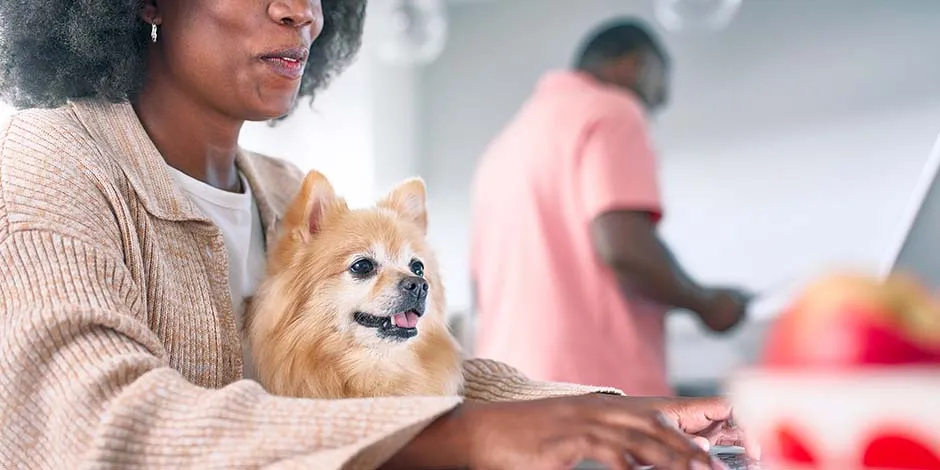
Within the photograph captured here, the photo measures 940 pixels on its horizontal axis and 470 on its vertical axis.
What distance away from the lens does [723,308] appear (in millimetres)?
2389

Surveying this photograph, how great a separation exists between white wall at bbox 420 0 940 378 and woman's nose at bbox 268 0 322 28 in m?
3.25

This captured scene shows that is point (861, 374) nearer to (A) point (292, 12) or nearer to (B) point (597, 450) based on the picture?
(B) point (597, 450)

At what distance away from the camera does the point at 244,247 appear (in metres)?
1.17

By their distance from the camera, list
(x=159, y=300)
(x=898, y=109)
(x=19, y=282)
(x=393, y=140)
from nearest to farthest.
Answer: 1. (x=19, y=282)
2. (x=159, y=300)
3. (x=898, y=109)
4. (x=393, y=140)

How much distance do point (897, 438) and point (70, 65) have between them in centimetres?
99

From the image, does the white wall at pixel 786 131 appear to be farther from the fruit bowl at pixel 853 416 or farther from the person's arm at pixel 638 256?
the fruit bowl at pixel 853 416

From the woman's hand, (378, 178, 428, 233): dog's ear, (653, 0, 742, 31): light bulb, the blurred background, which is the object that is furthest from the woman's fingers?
the blurred background

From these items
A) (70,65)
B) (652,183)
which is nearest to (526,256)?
(652,183)

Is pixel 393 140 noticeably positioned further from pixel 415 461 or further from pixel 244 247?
pixel 415 461

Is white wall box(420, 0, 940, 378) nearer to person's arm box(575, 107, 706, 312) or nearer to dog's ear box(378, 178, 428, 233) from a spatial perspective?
person's arm box(575, 107, 706, 312)

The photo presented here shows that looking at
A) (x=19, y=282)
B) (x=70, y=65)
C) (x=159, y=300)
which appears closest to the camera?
(x=19, y=282)

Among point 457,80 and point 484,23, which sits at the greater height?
point 484,23

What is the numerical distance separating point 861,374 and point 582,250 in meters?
1.85

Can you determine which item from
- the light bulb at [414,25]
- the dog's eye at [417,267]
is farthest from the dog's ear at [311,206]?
the light bulb at [414,25]
